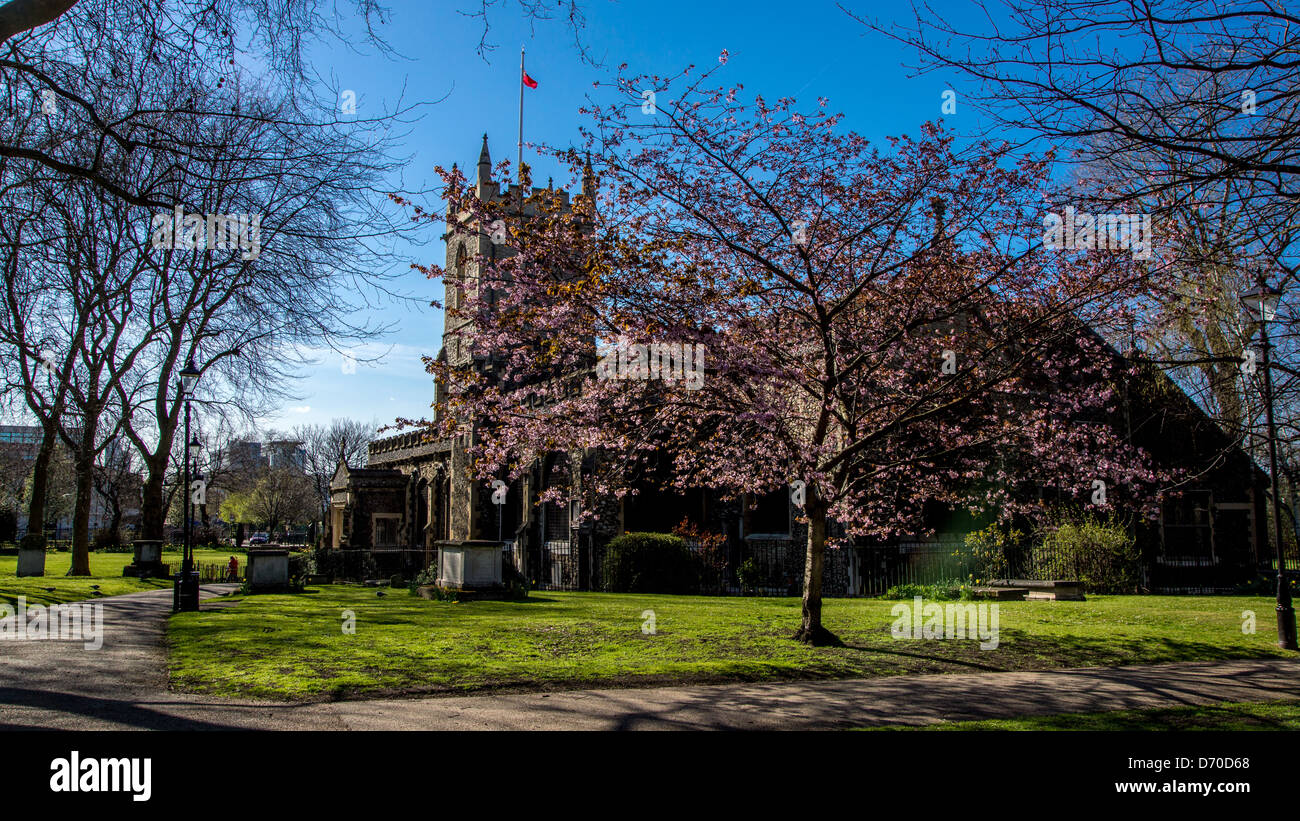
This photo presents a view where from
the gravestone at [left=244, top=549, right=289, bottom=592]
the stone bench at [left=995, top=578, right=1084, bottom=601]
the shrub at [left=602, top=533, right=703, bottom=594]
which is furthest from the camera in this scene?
the shrub at [left=602, top=533, right=703, bottom=594]

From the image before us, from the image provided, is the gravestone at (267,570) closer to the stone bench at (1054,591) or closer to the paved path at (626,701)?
the paved path at (626,701)

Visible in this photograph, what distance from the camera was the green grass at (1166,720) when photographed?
6.89 metres

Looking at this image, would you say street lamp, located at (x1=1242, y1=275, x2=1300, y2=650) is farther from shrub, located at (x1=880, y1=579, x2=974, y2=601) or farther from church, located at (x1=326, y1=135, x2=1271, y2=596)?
church, located at (x1=326, y1=135, x2=1271, y2=596)

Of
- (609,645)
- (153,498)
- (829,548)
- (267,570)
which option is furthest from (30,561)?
(829,548)

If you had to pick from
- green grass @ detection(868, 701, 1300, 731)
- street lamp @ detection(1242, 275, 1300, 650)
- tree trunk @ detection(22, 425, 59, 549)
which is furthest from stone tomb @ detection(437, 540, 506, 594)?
tree trunk @ detection(22, 425, 59, 549)

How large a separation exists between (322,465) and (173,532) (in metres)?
15.0

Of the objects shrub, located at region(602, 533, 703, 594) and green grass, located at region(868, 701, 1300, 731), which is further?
shrub, located at region(602, 533, 703, 594)

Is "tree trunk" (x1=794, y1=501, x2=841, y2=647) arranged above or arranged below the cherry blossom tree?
below

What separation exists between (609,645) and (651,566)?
11.3m

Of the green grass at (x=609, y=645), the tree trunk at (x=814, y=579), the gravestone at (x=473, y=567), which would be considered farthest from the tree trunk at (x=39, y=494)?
the tree trunk at (x=814, y=579)

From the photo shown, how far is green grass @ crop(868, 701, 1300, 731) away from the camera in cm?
689

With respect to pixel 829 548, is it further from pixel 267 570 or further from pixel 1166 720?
pixel 1166 720

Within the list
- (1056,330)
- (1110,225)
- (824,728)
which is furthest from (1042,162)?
(824,728)

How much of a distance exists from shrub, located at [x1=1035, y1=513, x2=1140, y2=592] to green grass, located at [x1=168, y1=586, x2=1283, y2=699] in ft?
12.5
